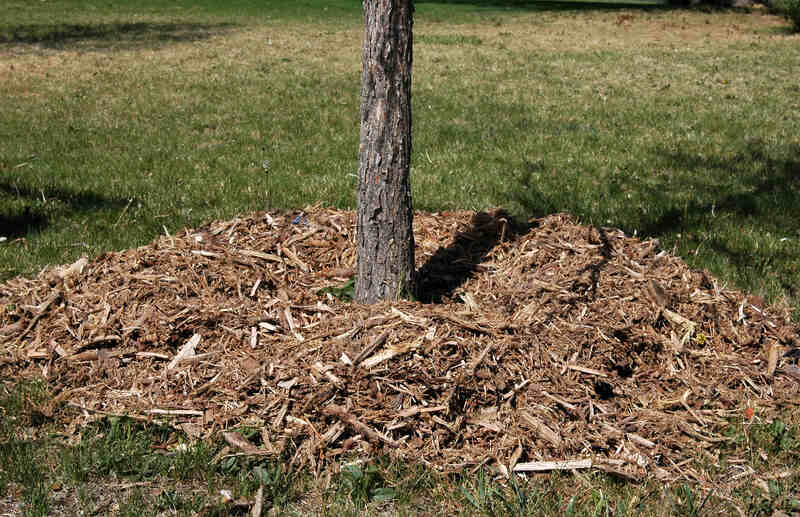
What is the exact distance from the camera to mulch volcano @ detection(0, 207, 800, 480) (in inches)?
142

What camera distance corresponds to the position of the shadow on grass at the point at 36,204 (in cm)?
641

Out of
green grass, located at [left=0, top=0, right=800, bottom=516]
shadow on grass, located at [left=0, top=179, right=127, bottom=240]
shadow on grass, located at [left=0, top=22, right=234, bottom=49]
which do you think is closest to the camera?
green grass, located at [left=0, top=0, right=800, bottom=516]

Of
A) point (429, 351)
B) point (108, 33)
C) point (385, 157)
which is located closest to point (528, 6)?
point (108, 33)

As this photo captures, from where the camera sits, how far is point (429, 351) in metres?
3.87

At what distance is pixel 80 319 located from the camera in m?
4.41

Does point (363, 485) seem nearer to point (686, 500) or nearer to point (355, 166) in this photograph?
point (686, 500)

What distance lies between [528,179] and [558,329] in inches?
158

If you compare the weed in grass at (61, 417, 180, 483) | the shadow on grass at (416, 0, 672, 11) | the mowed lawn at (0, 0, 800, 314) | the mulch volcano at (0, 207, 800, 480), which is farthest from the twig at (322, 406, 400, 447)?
the shadow on grass at (416, 0, 672, 11)

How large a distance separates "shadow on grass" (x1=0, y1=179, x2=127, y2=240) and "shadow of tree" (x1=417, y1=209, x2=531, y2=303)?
3.49 m

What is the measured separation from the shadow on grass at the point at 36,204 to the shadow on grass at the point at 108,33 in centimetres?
1212

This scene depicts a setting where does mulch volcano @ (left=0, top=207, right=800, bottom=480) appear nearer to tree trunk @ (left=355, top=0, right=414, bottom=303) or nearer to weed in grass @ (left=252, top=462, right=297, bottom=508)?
weed in grass @ (left=252, top=462, right=297, bottom=508)

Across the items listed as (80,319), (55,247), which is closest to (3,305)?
(80,319)

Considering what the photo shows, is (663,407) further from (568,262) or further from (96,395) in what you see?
(96,395)

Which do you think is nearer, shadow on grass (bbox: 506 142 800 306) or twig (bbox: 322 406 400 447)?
twig (bbox: 322 406 400 447)
